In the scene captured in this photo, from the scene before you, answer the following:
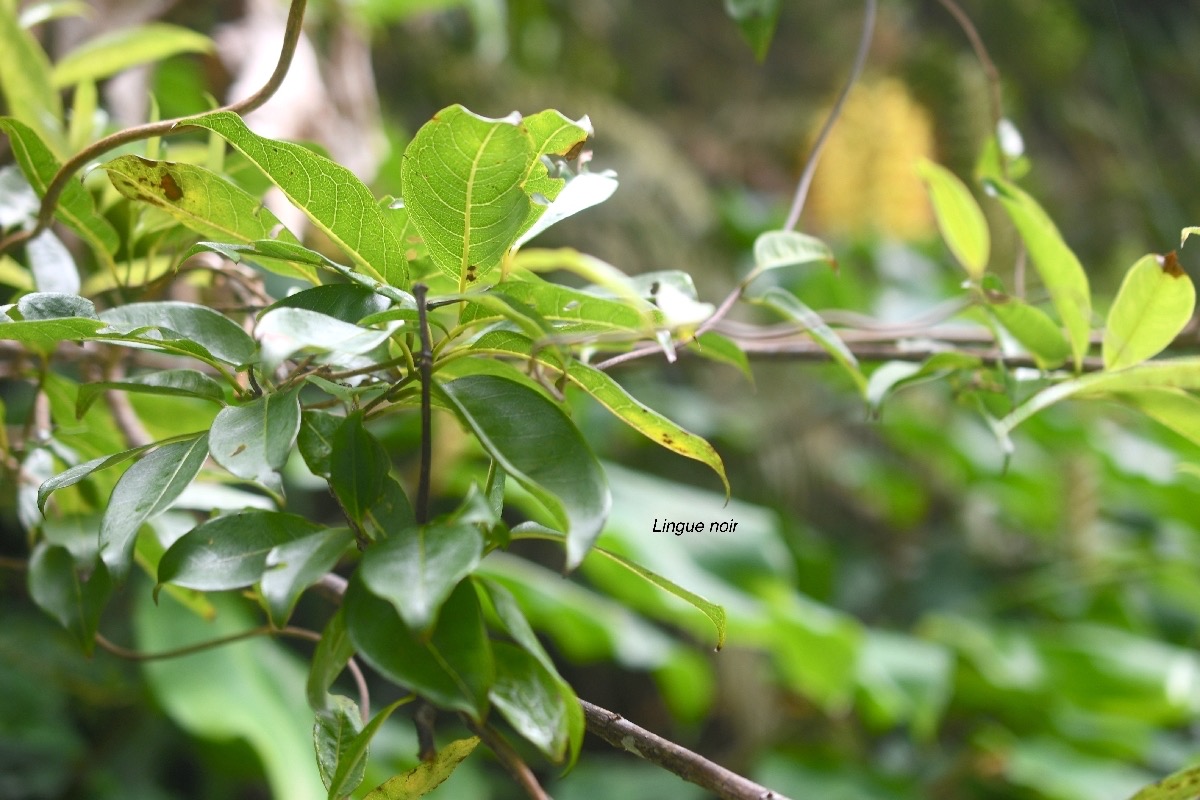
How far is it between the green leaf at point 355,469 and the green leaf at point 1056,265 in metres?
0.34

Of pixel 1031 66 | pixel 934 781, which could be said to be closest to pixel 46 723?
pixel 934 781

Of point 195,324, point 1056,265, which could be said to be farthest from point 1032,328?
point 195,324

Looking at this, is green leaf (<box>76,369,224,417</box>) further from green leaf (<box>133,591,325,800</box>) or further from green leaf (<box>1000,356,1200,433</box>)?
green leaf (<box>133,591,325,800</box>)

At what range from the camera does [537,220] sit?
1.04 feet

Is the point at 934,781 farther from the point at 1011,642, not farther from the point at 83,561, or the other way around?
the point at 83,561

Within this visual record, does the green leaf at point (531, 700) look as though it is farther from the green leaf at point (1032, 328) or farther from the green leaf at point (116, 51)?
the green leaf at point (116, 51)

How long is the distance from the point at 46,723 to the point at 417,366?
3.76ft

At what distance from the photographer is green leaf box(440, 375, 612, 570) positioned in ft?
0.81

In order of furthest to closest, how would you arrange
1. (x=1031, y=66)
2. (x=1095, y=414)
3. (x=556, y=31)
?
1. (x=1031, y=66)
2. (x=556, y=31)
3. (x=1095, y=414)

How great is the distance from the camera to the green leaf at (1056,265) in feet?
1.47

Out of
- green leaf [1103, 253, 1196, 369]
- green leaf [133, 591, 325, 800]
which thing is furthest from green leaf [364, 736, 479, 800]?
green leaf [133, 591, 325, 800]

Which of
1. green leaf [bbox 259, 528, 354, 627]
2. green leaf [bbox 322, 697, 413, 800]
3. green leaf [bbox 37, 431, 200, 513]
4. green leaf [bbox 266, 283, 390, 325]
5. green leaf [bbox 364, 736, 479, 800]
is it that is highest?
green leaf [bbox 266, 283, 390, 325]

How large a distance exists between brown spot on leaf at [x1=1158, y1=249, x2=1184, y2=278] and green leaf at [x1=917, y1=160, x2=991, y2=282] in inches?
7.4

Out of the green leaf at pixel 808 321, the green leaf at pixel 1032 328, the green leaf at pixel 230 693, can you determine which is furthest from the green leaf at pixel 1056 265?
the green leaf at pixel 230 693
